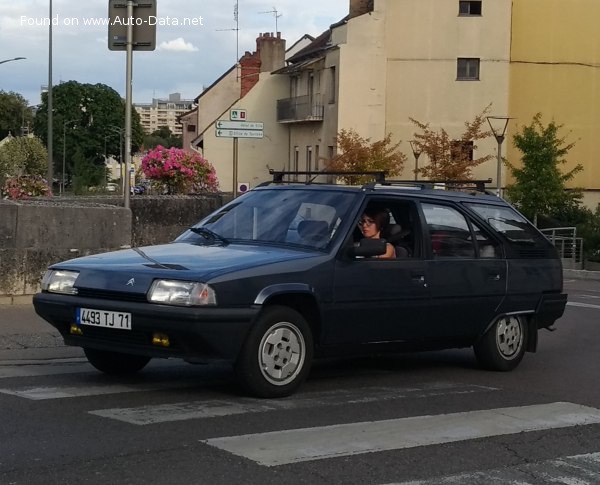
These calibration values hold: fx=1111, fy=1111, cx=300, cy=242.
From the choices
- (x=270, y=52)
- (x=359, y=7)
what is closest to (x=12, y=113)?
(x=270, y=52)

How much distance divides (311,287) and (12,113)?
4780 inches

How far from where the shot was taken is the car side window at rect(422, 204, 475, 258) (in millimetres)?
9219

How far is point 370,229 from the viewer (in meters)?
8.88

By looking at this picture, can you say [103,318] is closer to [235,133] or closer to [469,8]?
[235,133]

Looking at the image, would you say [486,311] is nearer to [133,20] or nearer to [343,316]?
[343,316]

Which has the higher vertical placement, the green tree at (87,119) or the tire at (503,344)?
the green tree at (87,119)

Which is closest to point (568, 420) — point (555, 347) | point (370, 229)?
point (370, 229)

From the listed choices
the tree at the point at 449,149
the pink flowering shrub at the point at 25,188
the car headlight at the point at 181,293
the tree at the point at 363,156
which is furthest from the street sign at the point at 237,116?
the tree at the point at 449,149

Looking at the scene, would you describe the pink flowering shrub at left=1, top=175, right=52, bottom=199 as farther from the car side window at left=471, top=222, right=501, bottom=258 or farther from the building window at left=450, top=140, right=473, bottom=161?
the building window at left=450, top=140, right=473, bottom=161

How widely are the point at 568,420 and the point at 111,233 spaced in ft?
24.3

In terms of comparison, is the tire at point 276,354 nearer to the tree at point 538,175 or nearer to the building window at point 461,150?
the tree at point 538,175

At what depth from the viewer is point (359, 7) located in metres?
55.7

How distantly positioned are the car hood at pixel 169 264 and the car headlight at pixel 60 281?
50mm

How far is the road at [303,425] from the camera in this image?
18.8ft
